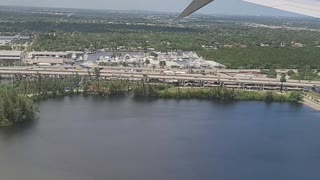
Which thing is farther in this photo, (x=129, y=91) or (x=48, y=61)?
(x=48, y=61)

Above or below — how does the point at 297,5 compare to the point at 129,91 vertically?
above

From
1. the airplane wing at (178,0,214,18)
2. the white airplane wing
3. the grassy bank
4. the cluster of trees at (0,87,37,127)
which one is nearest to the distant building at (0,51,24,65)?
the grassy bank

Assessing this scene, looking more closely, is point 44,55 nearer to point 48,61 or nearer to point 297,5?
point 48,61

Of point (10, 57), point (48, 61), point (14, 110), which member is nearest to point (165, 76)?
point (48, 61)

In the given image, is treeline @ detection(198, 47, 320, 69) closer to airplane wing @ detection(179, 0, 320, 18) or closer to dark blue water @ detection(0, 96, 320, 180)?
dark blue water @ detection(0, 96, 320, 180)

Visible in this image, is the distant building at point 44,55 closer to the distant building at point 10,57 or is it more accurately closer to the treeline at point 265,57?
the distant building at point 10,57

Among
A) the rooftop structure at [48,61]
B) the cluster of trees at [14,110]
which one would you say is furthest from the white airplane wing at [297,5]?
the rooftop structure at [48,61]
